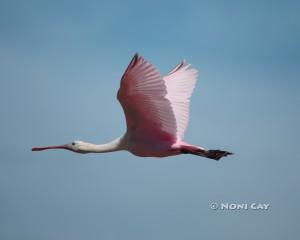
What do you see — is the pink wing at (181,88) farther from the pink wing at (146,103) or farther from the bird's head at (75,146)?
the bird's head at (75,146)

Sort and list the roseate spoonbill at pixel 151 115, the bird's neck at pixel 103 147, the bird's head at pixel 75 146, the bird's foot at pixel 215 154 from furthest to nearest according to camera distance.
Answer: the bird's head at pixel 75 146, the bird's neck at pixel 103 147, the bird's foot at pixel 215 154, the roseate spoonbill at pixel 151 115

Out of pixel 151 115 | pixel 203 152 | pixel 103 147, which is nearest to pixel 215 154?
pixel 203 152

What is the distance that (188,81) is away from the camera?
7.95 meters

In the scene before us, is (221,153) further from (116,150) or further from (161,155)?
(116,150)

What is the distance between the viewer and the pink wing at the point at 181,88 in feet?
25.0

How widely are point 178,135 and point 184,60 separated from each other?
4.60ft

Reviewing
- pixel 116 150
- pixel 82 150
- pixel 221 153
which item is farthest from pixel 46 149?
pixel 221 153

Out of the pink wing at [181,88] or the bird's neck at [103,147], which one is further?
the pink wing at [181,88]

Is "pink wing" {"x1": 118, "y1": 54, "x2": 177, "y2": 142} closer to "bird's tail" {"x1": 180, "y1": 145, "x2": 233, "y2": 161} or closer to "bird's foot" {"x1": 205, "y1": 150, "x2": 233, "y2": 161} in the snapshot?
"bird's tail" {"x1": 180, "y1": 145, "x2": 233, "y2": 161}

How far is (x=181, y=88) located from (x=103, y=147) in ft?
4.00

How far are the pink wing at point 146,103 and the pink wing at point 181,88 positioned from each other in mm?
802

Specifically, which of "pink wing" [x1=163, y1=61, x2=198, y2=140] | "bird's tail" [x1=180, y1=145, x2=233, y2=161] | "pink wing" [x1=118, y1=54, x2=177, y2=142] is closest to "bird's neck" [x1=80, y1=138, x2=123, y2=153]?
"pink wing" [x1=118, y1=54, x2=177, y2=142]

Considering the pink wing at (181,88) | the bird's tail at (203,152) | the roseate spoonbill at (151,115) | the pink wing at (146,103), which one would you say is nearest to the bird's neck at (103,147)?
the roseate spoonbill at (151,115)

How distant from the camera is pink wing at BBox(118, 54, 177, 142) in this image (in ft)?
19.3
